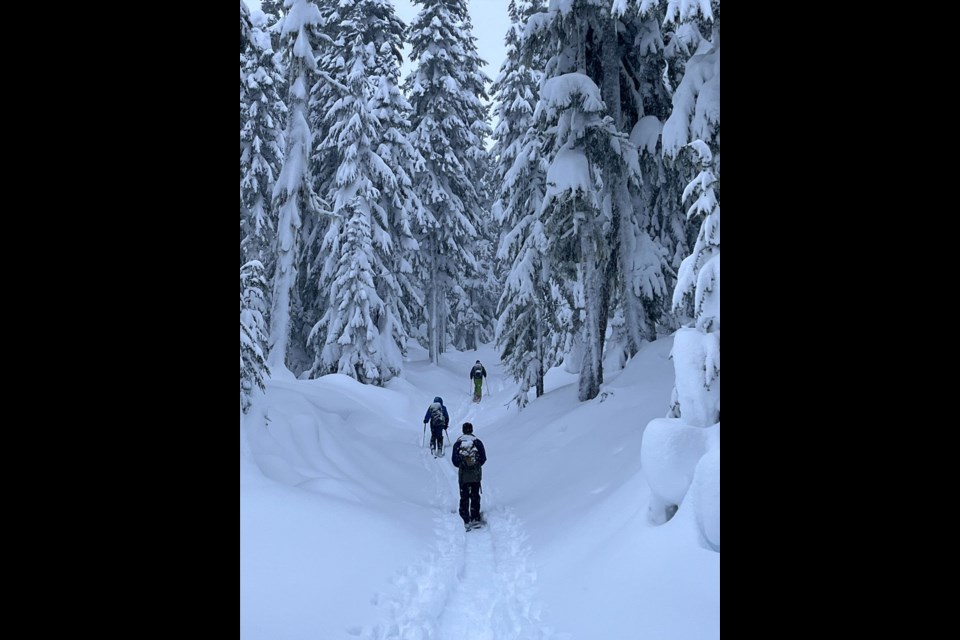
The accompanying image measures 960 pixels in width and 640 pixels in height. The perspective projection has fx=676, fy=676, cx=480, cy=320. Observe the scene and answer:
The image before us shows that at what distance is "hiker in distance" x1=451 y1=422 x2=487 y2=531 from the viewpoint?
10.8 metres

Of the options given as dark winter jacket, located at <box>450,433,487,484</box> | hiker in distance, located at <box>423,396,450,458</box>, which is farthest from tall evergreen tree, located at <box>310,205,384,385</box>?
dark winter jacket, located at <box>450,433,487,484</box>

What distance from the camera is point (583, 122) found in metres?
15.0

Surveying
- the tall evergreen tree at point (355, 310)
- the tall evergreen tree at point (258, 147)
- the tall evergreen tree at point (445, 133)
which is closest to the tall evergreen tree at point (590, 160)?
the tall evergreen tree at point (355, 310)

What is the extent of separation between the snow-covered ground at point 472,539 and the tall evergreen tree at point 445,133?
18731mm

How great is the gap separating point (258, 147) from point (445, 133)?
35.7ft

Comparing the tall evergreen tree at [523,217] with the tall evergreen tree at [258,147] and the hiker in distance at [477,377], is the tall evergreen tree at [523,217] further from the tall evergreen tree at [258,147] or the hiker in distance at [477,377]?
the tall evergreen tree at [258,147]

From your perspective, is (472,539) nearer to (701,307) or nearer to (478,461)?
(478,461)

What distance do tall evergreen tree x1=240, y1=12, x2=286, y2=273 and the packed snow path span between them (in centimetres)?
1704

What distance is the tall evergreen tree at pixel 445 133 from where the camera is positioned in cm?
3152

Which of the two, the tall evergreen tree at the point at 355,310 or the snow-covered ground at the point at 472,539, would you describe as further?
the tall evergreen tree at the point at 355,310

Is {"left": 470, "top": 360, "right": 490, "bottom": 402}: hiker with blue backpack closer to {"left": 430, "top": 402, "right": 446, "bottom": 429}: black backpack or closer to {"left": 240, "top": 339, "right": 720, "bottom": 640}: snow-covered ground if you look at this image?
{"left": 430, "top": 402, "right": 446, "bottom": 429}: black backpack

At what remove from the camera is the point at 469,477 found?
10.8 meters
